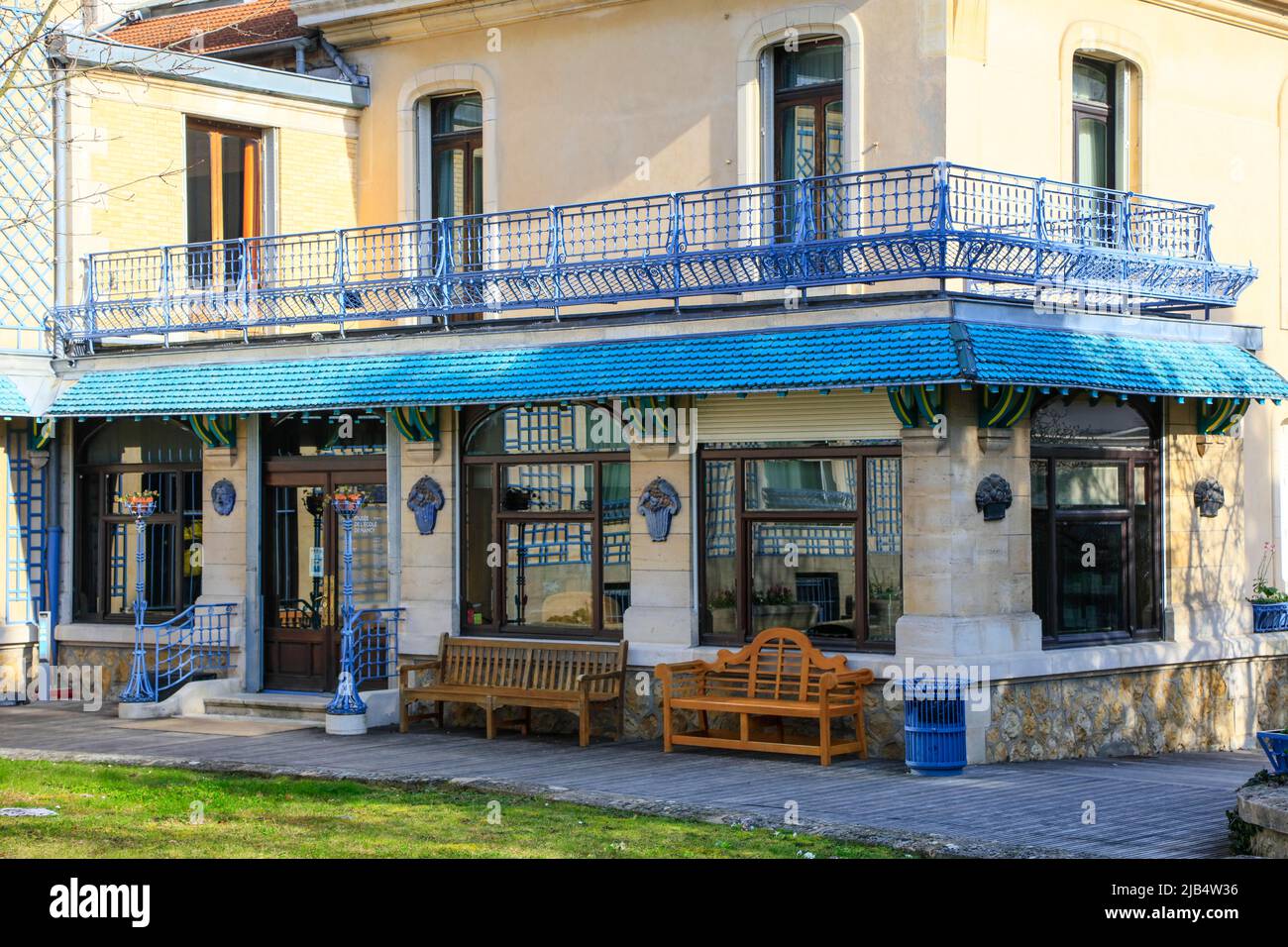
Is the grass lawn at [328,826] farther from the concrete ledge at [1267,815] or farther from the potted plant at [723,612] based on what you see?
the potted plant at [723,612]

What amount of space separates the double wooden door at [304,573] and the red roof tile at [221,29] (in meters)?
5.60

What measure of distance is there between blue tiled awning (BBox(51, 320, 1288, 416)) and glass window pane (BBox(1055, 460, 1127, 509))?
3.78 feet

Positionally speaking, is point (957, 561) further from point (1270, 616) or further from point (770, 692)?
point (1270, 616)

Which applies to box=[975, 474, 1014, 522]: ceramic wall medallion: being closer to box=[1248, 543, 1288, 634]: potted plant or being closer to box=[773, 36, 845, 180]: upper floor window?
box=[773, 36, 845, 180]: upper floor window

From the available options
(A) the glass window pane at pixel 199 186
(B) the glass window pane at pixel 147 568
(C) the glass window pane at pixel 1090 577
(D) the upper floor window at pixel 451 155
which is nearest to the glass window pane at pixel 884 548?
(C) the glass window pane at pixel 1090 577

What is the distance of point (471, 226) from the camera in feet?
66.8

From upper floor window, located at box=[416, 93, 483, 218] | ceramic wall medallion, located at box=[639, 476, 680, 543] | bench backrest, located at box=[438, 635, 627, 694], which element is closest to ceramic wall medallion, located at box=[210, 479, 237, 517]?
bench backrest, located at box=[438, 635, 627, 694]

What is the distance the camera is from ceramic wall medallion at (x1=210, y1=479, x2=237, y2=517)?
822 inches

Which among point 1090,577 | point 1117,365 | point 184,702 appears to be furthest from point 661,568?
point 184,702

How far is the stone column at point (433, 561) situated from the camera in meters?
19.4

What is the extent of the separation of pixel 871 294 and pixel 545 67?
17.9 feet
